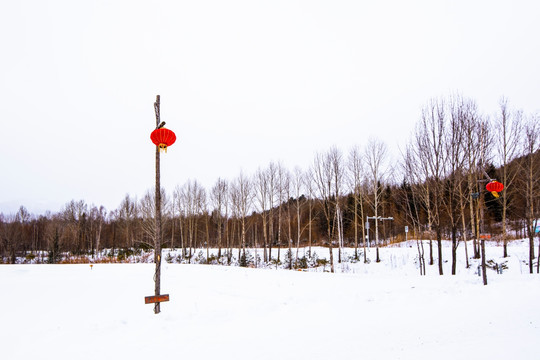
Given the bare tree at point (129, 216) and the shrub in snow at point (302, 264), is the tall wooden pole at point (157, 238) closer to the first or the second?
the shrub in snow at point (302, 264)

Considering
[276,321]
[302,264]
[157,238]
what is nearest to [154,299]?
[157,238]

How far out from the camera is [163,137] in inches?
268

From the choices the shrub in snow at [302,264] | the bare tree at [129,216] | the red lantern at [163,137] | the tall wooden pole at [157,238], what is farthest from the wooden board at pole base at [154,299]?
the bare tree at [129,216]

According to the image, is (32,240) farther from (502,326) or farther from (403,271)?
(502,326)

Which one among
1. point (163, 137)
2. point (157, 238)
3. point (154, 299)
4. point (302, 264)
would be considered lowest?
point (302, 264)

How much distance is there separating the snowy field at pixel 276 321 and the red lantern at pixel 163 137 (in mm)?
4052

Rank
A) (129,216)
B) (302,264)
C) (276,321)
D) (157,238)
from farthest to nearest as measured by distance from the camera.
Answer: (129,216), (302,264), (157,238), (276,321)

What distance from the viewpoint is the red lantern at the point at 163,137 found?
22.2 feet

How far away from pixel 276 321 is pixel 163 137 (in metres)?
5.08

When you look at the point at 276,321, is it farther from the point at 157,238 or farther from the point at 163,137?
the point at 163,137

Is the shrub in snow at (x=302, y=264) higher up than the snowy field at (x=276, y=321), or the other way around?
the snowy field at (x=276, y=321)

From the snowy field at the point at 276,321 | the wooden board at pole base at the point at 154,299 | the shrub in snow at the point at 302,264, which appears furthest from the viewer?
the shrub in snow at the point at 302,264

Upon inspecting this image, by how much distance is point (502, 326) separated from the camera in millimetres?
6094

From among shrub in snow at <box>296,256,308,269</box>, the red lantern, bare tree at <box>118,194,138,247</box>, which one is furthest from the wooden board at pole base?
bare tree at <box>118,194,138,247</box>
